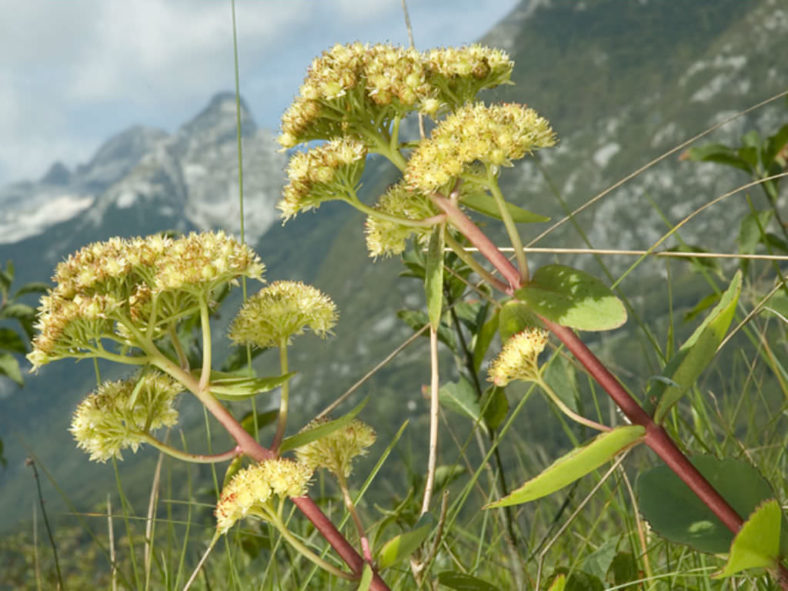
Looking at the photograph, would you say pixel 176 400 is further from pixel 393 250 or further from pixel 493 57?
pixel 493 57

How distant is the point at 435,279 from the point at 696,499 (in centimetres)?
80

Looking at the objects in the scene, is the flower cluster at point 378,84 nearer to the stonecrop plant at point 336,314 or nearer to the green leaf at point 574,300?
the stonecrop plant at point 336,314

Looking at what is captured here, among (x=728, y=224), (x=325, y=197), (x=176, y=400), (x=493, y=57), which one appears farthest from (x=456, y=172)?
(x=728, y=224)

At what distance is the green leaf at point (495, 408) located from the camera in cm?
274

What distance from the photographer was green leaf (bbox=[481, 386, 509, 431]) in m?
2.74

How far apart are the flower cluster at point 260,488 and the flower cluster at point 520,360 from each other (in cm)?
52

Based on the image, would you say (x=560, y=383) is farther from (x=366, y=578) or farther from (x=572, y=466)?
(x=366, y=578)

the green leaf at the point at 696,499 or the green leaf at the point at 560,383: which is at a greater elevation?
the green leaf at the point at 560,383

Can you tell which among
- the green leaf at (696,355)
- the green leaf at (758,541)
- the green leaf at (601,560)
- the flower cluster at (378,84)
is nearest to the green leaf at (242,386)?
the flower cluster at (378,84)

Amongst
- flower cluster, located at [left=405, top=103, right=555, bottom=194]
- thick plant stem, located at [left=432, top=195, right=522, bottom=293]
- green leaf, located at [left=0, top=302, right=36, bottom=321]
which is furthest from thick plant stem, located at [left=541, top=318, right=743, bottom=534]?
green leaf, located at [left=0, top=302, right=36, bottom=321]

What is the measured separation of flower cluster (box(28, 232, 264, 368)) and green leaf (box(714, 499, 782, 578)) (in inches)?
47.4

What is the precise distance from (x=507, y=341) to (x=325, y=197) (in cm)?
61

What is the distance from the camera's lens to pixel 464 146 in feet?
5.69

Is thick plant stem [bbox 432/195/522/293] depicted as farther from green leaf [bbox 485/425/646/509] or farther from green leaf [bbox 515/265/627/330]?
green leaf [bbox 485/425/646/509]
